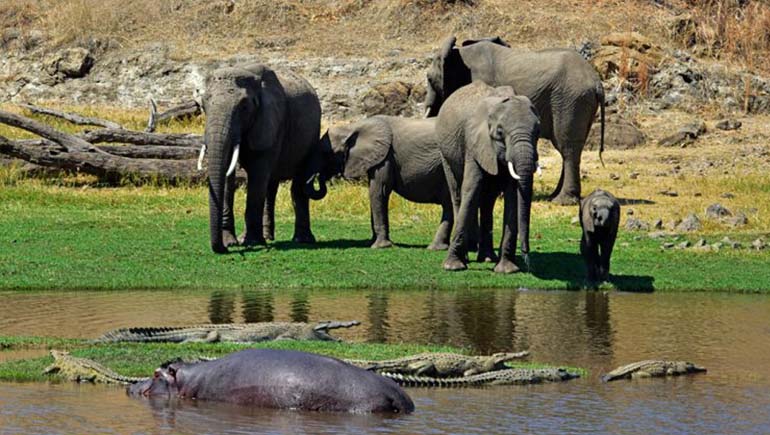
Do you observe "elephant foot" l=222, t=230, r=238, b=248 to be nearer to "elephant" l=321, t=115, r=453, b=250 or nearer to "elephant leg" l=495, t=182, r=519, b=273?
"elephant" l=321, t=115, r=453, b=250

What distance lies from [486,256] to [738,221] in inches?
179

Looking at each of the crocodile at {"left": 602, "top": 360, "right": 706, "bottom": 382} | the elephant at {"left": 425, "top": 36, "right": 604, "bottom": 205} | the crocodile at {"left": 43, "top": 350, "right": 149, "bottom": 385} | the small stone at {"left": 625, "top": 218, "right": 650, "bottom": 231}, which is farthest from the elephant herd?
the crocodile at {"left": 43, "top": 350, "right": 149, "bottom": 385}

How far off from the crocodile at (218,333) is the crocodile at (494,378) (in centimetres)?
159

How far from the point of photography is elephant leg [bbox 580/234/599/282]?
53.0 ft

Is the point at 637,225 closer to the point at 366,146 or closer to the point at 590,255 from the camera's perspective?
the point at 366,146

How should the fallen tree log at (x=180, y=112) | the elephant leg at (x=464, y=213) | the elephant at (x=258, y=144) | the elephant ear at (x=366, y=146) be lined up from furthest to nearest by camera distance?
1. the fallen tree log at (x=180, y=112)
2. the elephant ear at (x=366, y=146)
3. the elephant at (x=258, y=144)
4. the elephant leg at (x=464, y=213)

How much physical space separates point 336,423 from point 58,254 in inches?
346

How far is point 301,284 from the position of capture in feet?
52.4

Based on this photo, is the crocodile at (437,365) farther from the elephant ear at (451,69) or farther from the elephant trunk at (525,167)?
the elephant ear at (451,69)

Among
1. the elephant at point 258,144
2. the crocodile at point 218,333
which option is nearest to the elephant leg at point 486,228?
the elephant at point 258,144

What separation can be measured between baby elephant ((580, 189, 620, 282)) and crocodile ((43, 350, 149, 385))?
666cm

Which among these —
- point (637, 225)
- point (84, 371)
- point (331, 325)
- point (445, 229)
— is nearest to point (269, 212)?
point (445, 229)

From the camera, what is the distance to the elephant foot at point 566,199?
22.7 m

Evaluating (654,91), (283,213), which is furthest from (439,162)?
(654,91)
